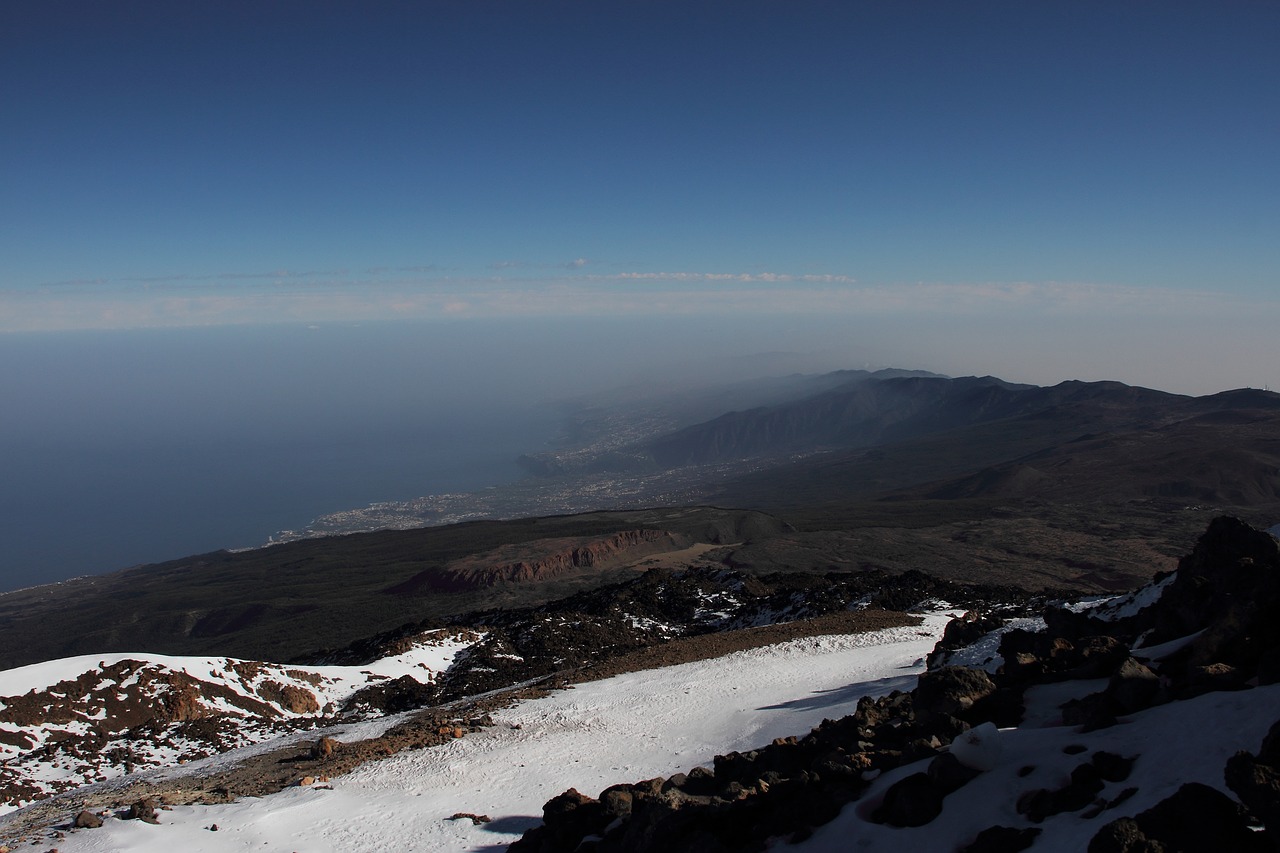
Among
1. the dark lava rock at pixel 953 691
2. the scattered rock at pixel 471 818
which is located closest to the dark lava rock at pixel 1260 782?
the dark lava rock at pixel 953 691

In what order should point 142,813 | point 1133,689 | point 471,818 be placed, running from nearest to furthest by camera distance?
point 1133,689 < point 142,813 < point 471,818

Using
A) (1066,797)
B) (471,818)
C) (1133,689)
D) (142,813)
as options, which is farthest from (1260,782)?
(142,813)

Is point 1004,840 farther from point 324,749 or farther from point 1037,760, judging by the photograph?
point 324,749

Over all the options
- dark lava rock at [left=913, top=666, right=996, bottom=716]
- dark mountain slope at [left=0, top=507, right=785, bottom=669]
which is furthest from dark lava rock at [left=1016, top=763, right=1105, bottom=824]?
dark mountain slope at [left=0, top=507, right=785, bottom=669]

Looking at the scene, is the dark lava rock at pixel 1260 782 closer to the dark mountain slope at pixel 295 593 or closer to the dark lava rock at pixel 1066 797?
the dark lava rock at pixel 1066 797

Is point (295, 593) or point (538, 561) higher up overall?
point (538, 561)

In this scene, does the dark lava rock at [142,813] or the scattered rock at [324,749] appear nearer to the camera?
the dark lava rock at [142,813]

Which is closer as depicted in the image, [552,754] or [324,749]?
[552,754]
